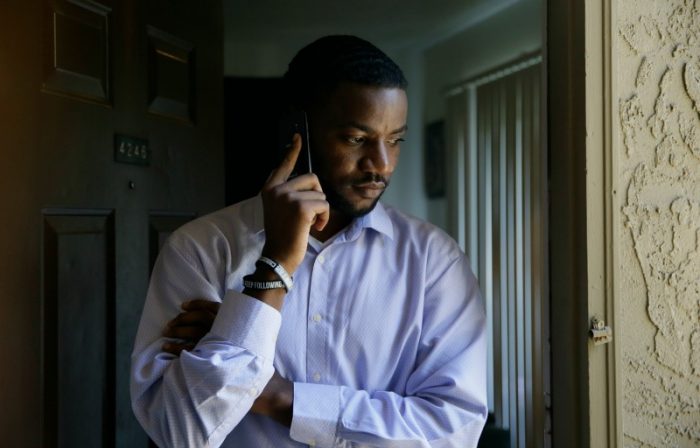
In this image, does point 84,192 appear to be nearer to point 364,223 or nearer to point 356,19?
point 364,223

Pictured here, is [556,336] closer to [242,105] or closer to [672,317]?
[672,317]

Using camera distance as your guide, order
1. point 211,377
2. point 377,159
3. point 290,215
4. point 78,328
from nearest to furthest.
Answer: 1. point 211,377
2. point 290,215
3. point 377,159
4. point 78,328

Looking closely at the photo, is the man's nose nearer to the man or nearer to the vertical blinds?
the man

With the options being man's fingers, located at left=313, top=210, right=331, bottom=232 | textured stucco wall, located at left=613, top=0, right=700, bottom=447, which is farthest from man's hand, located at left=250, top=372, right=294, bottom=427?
textured stucco wall, located at left=613, top=0, right=700, bottom=447

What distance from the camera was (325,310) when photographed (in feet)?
4.43

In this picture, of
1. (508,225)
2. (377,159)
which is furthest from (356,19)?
(377,159)

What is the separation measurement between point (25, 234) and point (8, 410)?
1.24 ft

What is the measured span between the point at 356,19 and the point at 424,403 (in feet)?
11.7

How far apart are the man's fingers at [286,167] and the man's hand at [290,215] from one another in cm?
2

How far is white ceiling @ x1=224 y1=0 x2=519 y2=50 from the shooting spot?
407cm

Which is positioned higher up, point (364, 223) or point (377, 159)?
point (377, 159)

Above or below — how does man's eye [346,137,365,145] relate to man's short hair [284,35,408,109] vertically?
below

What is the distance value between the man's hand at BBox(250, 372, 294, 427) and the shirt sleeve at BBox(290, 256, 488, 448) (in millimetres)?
13

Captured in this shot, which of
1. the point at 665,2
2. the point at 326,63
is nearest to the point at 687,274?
the point at 665,2
